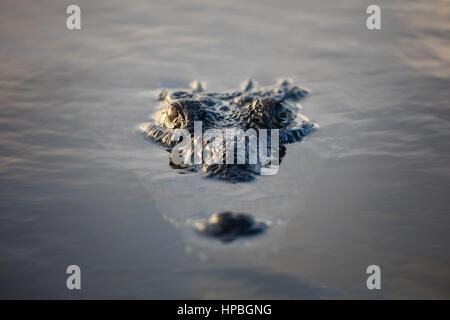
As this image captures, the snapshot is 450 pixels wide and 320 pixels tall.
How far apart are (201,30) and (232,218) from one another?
5.90 m

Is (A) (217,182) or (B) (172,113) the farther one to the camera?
(B) (172,113)

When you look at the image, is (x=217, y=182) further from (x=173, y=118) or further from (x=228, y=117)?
(x=173, y=118)

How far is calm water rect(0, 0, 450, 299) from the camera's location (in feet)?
12.1

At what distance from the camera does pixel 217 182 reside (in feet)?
14.2

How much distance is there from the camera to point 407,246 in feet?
13.1

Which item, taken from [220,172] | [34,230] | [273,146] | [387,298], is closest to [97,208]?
Result: [34,230]

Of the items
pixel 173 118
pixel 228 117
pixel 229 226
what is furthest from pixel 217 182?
pixel 173 118

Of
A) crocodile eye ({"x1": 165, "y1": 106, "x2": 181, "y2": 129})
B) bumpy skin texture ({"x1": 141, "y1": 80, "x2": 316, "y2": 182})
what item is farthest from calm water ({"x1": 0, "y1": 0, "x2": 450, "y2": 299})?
crocodile eye ({"x1": 165, "y1": 106, "x2": 181, "y2": 129})

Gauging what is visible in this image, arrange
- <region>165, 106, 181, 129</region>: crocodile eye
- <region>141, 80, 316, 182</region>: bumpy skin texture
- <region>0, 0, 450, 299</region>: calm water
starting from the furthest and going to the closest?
<region>165, 106, 181, 129</region>: crocodile eye, <region>141, 80, 316, 182</region>: bumpy skin texture, <region>0, 0, 450, 299</region>: calm water

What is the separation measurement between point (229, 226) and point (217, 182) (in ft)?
2.28

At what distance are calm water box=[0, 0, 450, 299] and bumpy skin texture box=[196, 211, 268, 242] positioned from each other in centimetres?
9

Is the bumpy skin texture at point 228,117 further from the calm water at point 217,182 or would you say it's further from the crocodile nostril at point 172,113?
the calm water at point 217,182

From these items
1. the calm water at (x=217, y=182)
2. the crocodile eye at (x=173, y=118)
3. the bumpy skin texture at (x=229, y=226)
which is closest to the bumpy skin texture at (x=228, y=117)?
the crocodile eye at (x=173, y=118)

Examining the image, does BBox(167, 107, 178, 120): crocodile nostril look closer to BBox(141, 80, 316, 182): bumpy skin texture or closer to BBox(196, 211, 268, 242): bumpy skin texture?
BBox(141, 80, 316, 182): bumpy skin texture
